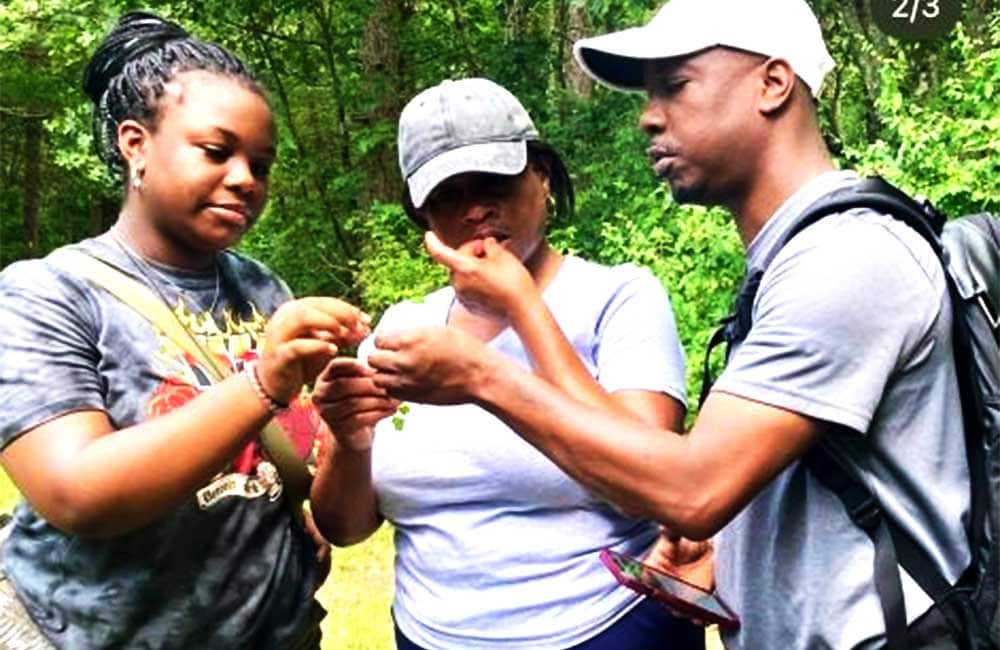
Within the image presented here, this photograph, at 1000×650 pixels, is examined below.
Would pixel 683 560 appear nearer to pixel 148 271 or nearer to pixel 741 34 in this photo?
pixel 741 34

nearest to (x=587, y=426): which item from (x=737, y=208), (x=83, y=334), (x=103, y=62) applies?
(x=737, y=208)

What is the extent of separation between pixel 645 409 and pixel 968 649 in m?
0.67

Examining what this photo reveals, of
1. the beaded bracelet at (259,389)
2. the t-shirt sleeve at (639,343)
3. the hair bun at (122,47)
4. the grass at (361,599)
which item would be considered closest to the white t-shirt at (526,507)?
the t-shirt sleeve at (639,343)

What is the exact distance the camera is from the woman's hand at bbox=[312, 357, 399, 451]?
7.38 ft

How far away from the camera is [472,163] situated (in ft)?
8.05

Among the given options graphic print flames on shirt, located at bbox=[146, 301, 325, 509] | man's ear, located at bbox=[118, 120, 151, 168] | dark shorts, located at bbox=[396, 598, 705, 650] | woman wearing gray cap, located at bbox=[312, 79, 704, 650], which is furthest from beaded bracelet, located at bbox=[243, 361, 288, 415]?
dark shorts, located at bbox=[396, 598, 705, 650]

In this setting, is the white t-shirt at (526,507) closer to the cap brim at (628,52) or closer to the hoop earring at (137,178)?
the cap brim at (628,52)

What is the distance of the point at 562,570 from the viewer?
7.92 ft

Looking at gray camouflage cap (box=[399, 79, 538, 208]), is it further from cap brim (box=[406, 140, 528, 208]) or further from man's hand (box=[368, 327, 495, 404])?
man's hand (box=[368, 327, 495, 404])

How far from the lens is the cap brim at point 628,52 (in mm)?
2160

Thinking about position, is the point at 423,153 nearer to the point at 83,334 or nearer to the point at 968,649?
the point at 83,334

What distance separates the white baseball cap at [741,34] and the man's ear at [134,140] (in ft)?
2.76

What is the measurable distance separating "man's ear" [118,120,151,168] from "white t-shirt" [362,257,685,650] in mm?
548

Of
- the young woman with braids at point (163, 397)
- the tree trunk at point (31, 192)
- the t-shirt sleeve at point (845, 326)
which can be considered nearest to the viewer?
the t-shirt sleeve at point (845, 326)
